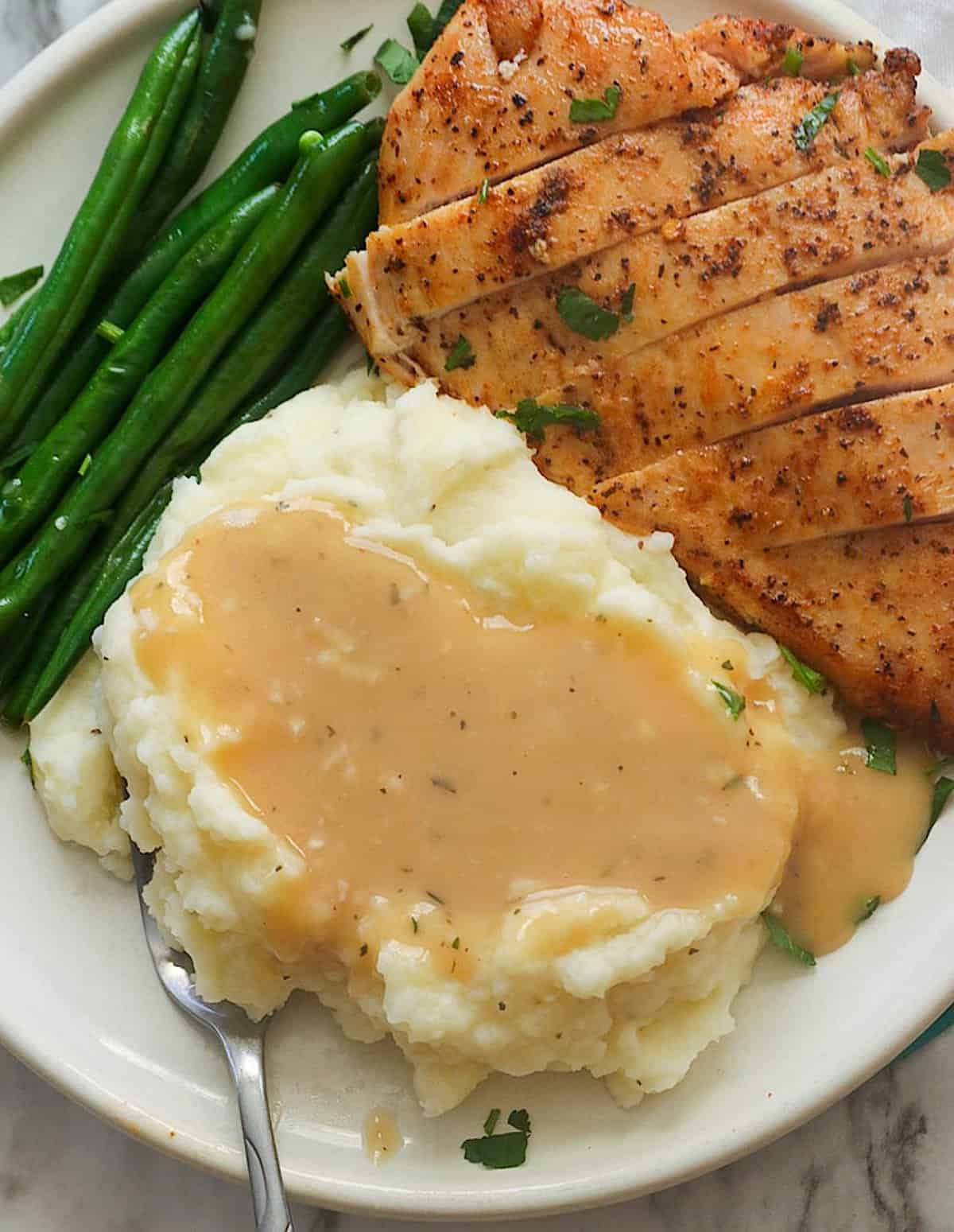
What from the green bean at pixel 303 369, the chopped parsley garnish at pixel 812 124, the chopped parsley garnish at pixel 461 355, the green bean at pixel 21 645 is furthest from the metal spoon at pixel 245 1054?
the chopped parsley garnish at pixel 812 124

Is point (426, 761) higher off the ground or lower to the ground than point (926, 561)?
higher

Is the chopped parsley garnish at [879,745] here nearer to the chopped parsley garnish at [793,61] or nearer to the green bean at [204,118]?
the chopped parsley garnish at [793,61]

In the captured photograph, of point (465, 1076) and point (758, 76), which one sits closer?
point (465, 1076)

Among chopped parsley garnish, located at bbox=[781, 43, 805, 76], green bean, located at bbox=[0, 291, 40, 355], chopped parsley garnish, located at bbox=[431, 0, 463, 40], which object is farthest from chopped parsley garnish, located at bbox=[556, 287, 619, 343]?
green bean, located at bbox=[0, 291, 40, 355]

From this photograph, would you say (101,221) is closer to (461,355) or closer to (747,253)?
(461,355)

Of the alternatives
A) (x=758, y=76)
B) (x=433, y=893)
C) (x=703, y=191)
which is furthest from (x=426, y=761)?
(x=758, y=76)

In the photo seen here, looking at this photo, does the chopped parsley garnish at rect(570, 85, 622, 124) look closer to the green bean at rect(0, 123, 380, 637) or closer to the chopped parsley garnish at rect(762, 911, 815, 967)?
the green bean at rect(0, 123, 380, 637)

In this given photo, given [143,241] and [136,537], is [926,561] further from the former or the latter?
[143,241]
